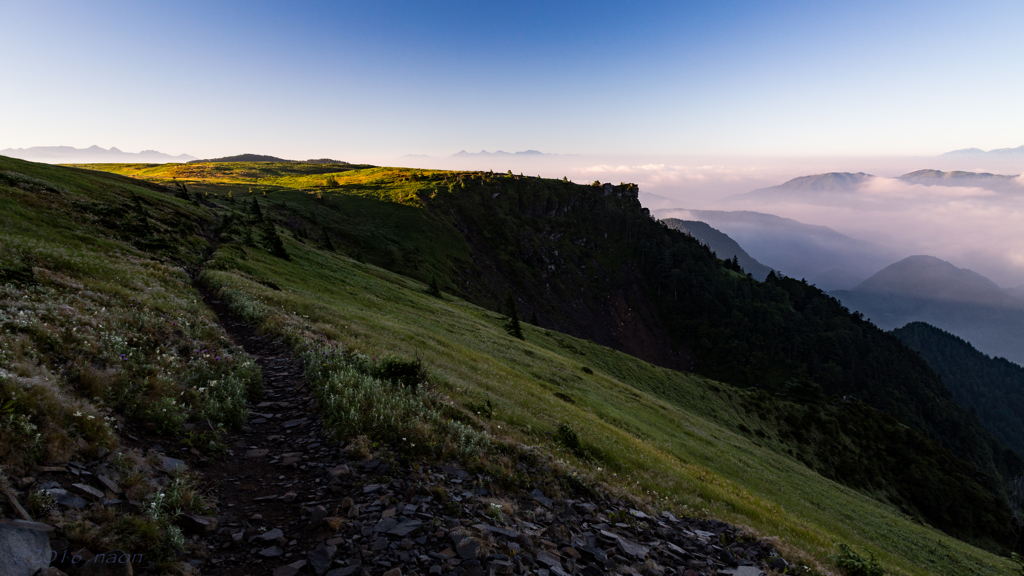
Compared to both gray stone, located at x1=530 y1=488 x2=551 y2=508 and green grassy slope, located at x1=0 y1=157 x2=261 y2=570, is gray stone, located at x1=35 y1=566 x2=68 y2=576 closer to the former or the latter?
green grassy slope, located at x1=0 y1=157 x2=261 y2=570

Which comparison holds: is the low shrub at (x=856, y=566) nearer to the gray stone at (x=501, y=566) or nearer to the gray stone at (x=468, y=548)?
the gray stone at (x=501, y=566)

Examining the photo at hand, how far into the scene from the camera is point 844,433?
7881 cm

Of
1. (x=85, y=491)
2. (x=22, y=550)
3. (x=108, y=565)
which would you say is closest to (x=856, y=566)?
(x=108, y=565)

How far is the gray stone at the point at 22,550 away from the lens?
3.86 meters

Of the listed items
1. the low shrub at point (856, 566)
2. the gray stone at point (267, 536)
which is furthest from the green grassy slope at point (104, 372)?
the low shrub at point (856, 566)

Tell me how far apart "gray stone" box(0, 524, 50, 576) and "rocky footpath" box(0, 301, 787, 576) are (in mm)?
15

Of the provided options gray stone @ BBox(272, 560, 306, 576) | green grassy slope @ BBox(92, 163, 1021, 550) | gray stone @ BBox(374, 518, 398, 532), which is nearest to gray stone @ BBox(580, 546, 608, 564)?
gray stone @ BBox(374, 518, 398, 532)

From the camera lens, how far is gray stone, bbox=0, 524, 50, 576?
152 inches

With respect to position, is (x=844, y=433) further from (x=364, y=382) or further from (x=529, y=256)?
(x=529, y=256)

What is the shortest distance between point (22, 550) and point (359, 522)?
11.7 feet

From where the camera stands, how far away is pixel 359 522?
6309mm

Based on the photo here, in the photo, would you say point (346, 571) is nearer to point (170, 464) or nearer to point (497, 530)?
point (497, 530)

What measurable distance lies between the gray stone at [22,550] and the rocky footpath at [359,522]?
0.02 meters

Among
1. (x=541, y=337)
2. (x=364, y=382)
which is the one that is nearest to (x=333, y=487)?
(x=364, y=382)
